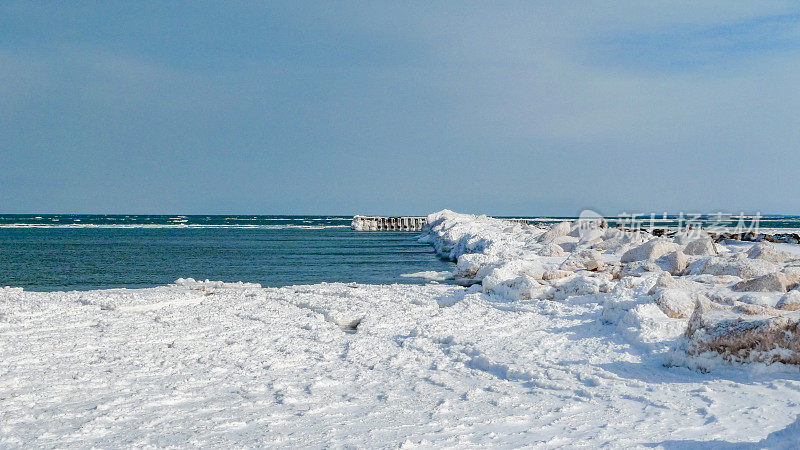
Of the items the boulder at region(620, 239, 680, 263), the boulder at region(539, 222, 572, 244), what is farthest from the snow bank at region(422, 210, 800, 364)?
the boulder at region(539, 222, 572, 244)

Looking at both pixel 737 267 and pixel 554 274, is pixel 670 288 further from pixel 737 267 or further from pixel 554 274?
pixel 554 274

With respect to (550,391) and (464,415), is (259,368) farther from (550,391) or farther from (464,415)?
(550,391)

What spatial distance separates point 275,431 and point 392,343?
3.03 meters

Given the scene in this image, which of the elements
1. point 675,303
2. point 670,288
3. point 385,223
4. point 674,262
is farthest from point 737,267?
point 385,223

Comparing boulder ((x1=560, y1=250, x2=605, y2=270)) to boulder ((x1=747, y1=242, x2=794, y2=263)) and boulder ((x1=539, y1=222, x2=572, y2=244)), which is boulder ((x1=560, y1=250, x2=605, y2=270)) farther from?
boulder ((x1=539, y1=222, x2=572, y2=244))

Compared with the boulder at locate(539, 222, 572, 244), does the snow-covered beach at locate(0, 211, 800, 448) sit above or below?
below

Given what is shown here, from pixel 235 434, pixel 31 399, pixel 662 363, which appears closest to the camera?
pixel 235 434

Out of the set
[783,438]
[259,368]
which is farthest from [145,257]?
[783,438]

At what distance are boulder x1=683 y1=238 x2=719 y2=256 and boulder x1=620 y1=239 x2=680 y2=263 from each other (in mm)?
1171

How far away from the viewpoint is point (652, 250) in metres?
13.4

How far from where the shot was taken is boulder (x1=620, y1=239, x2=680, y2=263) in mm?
13339

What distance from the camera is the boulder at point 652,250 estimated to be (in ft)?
43.8

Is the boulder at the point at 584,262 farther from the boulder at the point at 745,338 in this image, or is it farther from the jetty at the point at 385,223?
the jetty at the point at 385,223

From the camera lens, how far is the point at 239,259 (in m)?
22.6
